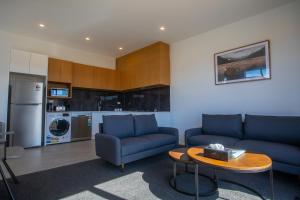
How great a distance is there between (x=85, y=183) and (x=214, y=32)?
3.90 m

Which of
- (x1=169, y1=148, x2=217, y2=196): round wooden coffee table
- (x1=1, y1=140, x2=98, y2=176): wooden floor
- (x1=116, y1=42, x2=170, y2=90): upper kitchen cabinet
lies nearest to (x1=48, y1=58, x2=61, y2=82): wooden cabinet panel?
(x1=1, y1=140, x2=98, y2=176): wooden floor

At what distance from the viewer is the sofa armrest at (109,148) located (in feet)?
8.39

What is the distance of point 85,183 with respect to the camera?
221 cm

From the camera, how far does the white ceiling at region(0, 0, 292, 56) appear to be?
3.00m

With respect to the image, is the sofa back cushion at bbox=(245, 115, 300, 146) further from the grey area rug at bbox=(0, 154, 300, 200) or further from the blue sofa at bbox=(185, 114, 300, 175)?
the grey area rug at bbox=(0, 154, 300, 200)

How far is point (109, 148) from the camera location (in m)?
2.68

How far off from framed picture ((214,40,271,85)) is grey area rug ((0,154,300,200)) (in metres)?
1.79

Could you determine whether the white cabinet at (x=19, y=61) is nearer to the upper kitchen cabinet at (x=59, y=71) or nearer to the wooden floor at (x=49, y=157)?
the upper kitchen cabinet at (x=59, y=71)

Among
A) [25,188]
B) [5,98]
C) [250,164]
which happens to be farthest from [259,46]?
[5,98]

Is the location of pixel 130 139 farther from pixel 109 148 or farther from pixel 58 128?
pixel 58 128

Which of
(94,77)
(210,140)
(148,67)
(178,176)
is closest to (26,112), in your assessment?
(94,77)

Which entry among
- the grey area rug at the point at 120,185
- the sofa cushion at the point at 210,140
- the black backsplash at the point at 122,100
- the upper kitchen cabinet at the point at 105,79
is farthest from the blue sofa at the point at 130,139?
the upper kitchen cabinet at the point at 105,79

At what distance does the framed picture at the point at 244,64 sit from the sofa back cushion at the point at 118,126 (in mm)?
2158

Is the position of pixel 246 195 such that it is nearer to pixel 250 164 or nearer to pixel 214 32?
pixel 250 164
